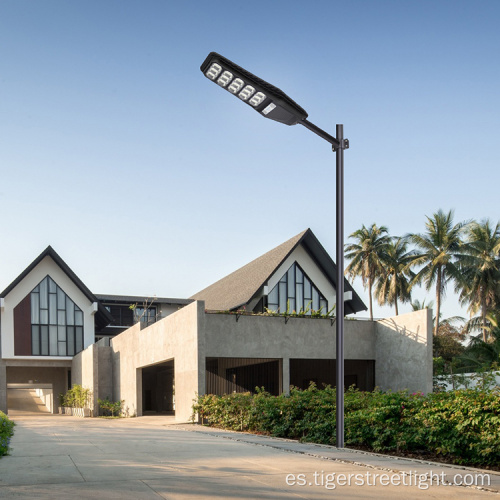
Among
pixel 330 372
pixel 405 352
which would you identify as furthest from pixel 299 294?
pixel 405 352

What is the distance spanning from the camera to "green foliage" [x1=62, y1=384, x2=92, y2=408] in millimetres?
36562

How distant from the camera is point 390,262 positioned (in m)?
60.0

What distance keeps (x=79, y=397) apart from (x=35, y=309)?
856cm

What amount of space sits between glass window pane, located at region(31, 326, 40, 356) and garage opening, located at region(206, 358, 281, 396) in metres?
17.6

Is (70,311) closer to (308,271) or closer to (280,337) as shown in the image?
(308,271)

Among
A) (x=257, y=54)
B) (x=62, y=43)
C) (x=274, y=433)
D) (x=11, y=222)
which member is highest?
(x=62, y=43)

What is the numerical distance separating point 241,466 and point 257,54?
20.3ft


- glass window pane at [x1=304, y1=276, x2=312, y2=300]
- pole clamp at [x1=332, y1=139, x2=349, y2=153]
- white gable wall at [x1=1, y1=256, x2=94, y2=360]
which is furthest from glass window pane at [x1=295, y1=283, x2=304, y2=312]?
pole clamp at [x1=332, y1=139, x2=349, y2=153]

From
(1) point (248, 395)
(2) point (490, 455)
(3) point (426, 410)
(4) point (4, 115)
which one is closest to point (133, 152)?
(4) point (4, 115)

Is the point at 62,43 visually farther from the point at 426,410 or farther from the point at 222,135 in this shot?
the point at 426,410

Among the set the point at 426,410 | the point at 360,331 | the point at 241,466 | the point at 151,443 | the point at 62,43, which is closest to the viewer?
the point at 241,466

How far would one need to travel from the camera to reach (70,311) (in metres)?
44.6

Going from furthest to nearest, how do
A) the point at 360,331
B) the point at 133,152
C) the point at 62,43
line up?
the point at 360,331 < the point at 133,152 < the point at 62,43

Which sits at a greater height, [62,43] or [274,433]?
[62,43]
